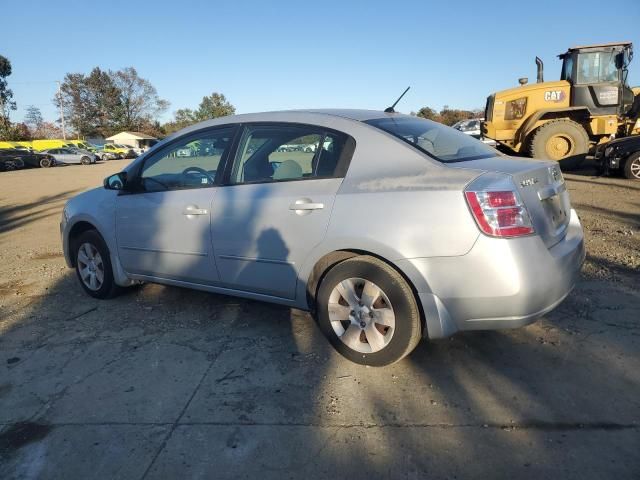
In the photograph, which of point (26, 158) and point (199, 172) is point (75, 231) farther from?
point (26, 158)

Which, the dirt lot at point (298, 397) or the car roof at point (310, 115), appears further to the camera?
the car roof at point (310, 115)

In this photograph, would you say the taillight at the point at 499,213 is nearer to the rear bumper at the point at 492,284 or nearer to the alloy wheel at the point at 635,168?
the rear bumper at the point at 492,284

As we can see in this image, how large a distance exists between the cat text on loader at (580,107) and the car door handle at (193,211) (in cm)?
1066

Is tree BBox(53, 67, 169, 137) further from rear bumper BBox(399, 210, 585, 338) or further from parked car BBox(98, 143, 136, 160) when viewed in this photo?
rear bumper BBox(399, 210, 585, 338)

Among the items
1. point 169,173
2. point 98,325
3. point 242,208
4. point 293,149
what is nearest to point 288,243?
point 242,208

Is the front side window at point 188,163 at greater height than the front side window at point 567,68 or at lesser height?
lesser

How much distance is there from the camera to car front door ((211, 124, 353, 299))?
3178mm

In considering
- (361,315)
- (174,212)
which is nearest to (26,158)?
(174,212)

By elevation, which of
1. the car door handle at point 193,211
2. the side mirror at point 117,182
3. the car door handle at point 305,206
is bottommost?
the car door handle at point 193,211

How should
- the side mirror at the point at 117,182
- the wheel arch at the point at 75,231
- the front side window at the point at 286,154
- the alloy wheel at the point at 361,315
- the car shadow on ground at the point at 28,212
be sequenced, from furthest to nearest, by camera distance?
1. the car shadow on ground at the point at 28,212
2. the wheel arch at the point at 75,231
3. the side mirror at the point at 117,182
4. the front side window at the point at 286,154
5. the alloy wheel at the point at 361,315

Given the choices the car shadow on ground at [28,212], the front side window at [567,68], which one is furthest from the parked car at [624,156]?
the car shadow on ground at [28,212]

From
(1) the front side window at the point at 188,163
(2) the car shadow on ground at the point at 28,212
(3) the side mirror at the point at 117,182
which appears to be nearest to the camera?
(1) the front side window at the point at 188,163

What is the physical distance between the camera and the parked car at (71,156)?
41.4 m

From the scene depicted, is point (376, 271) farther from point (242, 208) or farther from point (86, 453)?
point (86, 453)
